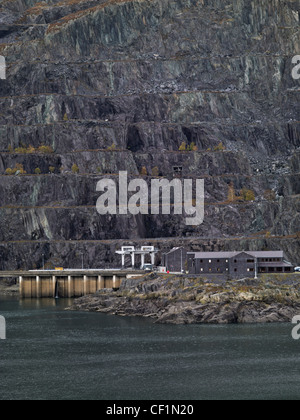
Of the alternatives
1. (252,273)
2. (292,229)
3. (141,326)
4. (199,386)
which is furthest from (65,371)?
(292,229)

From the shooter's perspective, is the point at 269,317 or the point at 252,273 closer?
the point at 269,317

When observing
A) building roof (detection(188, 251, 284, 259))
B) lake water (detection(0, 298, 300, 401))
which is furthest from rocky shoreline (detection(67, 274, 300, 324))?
building roof (detection(188, 251, 284, 259))

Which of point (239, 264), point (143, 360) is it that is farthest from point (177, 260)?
point (143, 360)

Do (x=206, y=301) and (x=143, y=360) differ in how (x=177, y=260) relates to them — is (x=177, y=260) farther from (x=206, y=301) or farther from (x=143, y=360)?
(x=143, y=360)

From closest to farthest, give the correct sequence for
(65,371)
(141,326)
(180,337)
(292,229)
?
(65,371) → (180,337) → (141,326) → (292,229)

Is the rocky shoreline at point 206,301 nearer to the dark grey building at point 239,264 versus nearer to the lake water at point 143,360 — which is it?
the lake water at point 143,360

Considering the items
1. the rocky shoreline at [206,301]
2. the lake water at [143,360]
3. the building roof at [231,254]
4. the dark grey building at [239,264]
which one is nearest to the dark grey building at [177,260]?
the dark grey building at [239,264]
